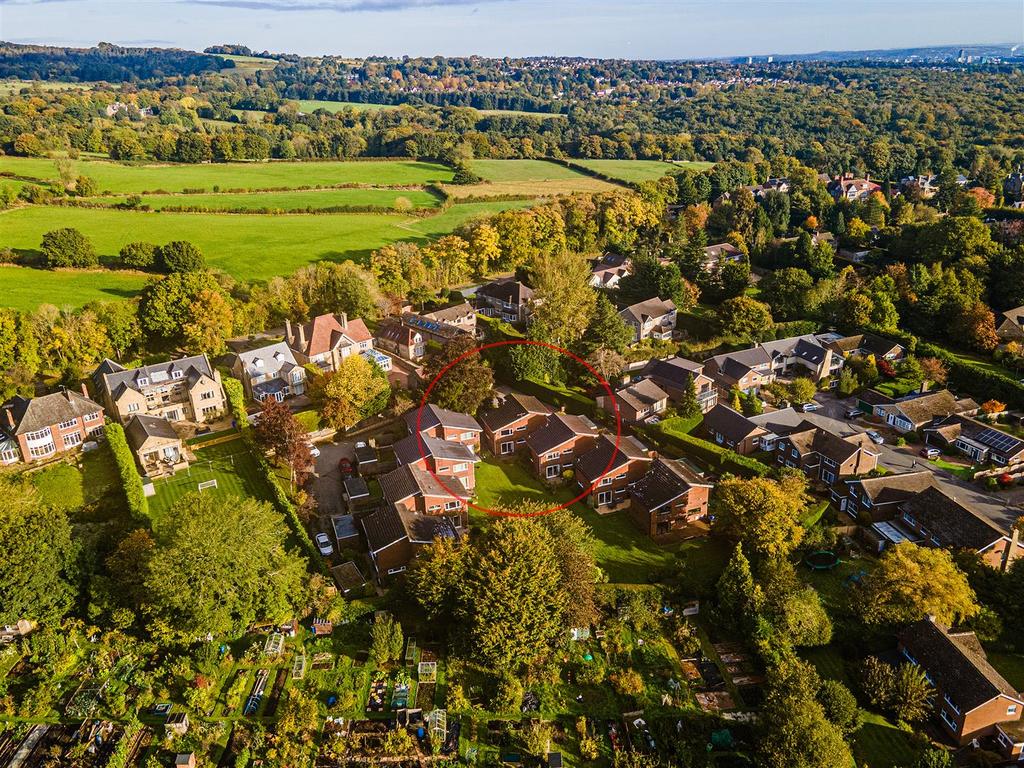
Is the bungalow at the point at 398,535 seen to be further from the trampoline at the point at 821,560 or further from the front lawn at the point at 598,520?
the trampoline at the point at 821,560

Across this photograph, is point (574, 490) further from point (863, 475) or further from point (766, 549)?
point (863, 475)

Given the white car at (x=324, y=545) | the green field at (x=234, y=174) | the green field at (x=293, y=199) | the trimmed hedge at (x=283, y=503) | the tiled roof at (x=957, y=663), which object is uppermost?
the green field at (x=234, y=174)

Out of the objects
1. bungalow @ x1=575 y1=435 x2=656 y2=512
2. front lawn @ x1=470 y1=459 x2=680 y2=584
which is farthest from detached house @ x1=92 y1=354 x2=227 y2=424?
bungalow @ x1=575 y1=435 x2=656 y2=512

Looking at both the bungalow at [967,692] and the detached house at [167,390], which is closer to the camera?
the bungalow at [967,692]

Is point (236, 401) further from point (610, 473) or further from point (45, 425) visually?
point (610, 473)

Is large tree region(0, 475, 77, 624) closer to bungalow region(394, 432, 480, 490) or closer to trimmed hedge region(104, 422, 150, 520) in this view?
trimmed hedge region(104, 422, 150, 520)

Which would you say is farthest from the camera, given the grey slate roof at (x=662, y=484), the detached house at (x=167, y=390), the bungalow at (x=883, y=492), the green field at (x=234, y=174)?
the green field at (x=234, y=174)

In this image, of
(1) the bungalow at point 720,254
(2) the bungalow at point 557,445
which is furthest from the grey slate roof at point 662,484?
(1) the bungalow at point 720,254
